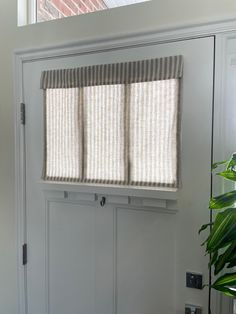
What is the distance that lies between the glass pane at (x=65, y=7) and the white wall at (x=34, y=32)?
0.11 metres

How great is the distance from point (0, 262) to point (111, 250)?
777 millimetres

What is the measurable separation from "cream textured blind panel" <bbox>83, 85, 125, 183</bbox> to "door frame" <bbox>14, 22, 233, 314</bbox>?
0.22 metres

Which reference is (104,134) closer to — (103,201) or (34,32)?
(103,201)

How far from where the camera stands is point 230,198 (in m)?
0.80

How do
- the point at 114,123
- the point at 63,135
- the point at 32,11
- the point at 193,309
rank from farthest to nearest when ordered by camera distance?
the point at 32,11
the point at 63,135
the point at 114,123
the point at 193,309

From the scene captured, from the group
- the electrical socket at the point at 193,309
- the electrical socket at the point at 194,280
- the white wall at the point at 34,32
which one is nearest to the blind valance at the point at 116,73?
the white wall at the point at 34,32

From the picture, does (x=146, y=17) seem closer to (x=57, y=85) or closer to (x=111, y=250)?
(x=57, y=85)

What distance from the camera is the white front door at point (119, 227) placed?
3.80 feet

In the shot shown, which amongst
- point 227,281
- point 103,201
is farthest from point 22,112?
point 227,281

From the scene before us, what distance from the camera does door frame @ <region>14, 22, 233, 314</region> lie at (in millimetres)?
1100

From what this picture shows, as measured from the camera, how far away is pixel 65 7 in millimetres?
1453

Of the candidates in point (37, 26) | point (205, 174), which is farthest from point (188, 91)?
point (37, 26)

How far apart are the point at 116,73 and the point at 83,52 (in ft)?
0.77

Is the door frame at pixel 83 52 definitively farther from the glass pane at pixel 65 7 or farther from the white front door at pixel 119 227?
the glass pane at pixel 65 7
